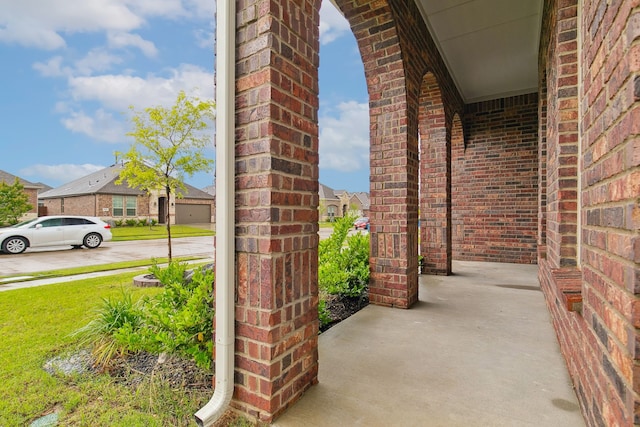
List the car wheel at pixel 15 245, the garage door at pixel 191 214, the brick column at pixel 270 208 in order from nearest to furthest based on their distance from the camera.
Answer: the brick column at pixel 270 208 → the car wheel at pixel 15 245 → the garage door at pixel 191 214

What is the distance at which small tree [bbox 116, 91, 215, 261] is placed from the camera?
5113 millimetres

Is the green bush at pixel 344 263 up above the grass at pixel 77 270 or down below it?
above

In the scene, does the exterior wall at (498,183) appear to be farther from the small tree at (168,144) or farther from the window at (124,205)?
the window at (124,205)

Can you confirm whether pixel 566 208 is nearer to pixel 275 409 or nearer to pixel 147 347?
pixel 275 409

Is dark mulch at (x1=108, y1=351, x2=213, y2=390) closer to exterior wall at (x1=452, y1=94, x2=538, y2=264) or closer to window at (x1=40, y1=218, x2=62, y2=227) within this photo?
exterior wall at (x1=452, y1=94, x2=538, y2=264)

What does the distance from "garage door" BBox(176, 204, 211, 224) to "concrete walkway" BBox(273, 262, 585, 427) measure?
17.6m

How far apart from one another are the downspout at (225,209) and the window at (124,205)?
63.4ft

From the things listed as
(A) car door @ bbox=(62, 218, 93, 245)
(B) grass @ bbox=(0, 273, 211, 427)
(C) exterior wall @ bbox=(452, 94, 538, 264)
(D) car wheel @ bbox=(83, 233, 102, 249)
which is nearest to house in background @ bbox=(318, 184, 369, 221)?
(D) car wheel @ bbox=(83, 233, 102, 249)

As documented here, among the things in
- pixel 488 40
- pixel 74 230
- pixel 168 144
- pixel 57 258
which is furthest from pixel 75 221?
pixel 488 40

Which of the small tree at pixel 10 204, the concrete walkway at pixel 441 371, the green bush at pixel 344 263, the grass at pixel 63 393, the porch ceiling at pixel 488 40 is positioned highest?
the porch ceiling at pixel 488 40

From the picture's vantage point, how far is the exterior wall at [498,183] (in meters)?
6.00

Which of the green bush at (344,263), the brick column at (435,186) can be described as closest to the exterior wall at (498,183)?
the brick column at (435,186)

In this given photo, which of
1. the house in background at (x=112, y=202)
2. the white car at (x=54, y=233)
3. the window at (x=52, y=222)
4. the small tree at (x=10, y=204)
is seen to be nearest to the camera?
the white car at (x=54, y=233)

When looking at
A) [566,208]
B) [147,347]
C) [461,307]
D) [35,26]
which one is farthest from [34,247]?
[566,208]
